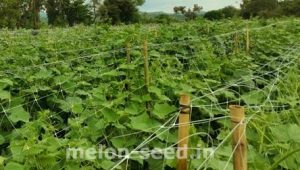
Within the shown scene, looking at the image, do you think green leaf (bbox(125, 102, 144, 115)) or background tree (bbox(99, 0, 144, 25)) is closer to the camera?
green leaf (bbox(125, 102, 144, 115))

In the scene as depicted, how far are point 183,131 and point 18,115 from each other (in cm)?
159

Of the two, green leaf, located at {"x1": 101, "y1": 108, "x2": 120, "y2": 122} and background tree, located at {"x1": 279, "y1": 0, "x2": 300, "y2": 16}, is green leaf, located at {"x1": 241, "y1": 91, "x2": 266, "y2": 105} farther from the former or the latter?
background tree, located at {"x1": 279, "y1": 0, "x2": 300, "y2": 16}

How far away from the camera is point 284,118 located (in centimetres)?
298

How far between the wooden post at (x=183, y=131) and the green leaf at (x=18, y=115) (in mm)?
1472

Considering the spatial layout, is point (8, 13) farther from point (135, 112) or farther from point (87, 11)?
point (135, 112)

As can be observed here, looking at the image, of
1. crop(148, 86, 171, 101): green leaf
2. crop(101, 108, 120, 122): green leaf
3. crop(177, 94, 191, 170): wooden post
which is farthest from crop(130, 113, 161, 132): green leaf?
crop(177, 94, 191, 170): wooden post

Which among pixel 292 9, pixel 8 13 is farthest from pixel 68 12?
pixel 292 9

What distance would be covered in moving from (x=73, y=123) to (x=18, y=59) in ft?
8.42

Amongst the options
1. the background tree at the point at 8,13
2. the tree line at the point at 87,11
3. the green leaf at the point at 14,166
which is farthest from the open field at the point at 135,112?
the tree line at the point at 87,11

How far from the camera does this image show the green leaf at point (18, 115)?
310 centimetres

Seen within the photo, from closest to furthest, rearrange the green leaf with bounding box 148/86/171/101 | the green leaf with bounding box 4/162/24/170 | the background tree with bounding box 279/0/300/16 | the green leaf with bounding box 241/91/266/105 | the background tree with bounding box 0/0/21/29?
the green leaf with bounding box 4/162/24/170, the green leaf with bounding box 148/86/171/101, the green leaf with bounding box 241/91/266/105, the background tree with bounding box 279/0/300/16, the background tree with bounding box 0/0/21/29

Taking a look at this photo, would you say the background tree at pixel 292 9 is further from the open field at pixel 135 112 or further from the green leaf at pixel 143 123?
the green leaf at pixel 143 123

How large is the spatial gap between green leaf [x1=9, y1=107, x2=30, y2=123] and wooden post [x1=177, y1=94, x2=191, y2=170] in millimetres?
1472

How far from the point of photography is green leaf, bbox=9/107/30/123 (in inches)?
122
